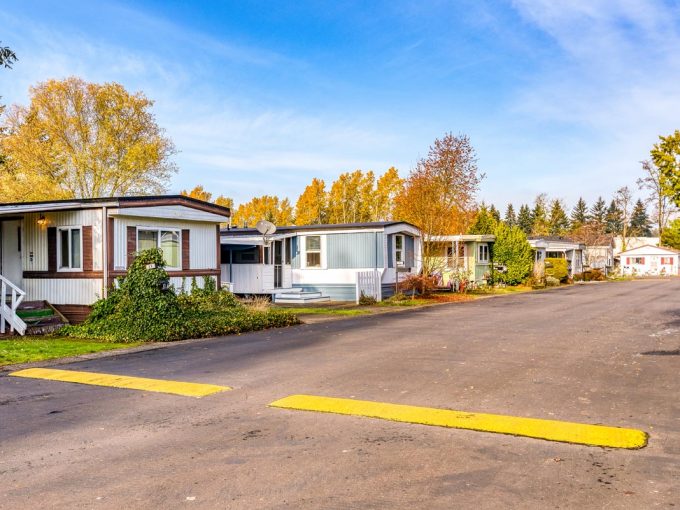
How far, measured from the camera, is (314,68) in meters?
22.6

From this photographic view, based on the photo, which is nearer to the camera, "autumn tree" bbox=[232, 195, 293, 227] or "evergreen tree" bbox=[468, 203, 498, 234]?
"evergreen tree" bbox=[468, 203, 498, 234]

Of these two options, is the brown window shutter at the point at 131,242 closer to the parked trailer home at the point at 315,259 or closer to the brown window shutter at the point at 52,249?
the brown window shutter at the point at 52,249

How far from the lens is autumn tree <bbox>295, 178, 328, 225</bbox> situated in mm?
61750

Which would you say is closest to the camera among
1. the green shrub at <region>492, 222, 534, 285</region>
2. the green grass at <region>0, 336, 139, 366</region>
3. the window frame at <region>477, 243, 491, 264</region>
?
the green grass at <region>0, 336, 139, 366</region>

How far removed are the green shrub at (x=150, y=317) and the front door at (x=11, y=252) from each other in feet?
12.6

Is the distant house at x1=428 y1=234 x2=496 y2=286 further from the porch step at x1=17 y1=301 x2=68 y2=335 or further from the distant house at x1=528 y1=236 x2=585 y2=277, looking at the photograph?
the porch step at x1=17 y1=301 x2=68 y2=335

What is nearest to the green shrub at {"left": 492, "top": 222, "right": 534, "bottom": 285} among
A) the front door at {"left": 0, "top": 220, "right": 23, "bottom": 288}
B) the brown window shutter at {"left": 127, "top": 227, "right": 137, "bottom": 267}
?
the brown window shutter at {"left": 127, "top": 227, "right": 137, "bottom": 267}

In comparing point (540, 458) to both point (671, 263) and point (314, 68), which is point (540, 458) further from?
point (671, 263)

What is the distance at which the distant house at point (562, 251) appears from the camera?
146ft

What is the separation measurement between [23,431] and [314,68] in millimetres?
18861

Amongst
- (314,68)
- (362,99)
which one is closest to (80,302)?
(314,68)

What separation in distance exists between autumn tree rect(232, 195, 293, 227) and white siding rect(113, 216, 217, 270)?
48949 millimetres

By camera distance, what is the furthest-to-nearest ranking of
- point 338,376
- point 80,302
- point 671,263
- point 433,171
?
1. point 671,263
2. point 433,171
3. point 80,302
4. point 338,376

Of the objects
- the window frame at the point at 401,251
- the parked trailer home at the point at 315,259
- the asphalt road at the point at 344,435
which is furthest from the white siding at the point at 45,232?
the window frame at the point at 401,251
